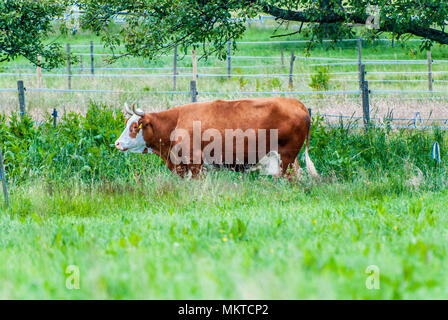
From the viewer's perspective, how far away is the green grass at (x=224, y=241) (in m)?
3.16

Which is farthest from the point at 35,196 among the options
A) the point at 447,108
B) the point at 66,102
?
the point at 447,108

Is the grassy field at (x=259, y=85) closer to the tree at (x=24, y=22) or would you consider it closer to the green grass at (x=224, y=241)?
the tree at (x=24, y=22)

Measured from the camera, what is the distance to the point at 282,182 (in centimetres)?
807

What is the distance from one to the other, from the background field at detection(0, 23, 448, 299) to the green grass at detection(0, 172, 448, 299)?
14mm

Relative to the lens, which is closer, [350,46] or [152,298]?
[152,298]

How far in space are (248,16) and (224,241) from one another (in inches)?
185

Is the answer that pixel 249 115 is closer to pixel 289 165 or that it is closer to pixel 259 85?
pixel 289 165

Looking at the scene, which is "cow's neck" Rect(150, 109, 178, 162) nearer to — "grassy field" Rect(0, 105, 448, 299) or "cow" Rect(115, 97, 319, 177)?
"cow" Rect(115, 97, 319, 177)

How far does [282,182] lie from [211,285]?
16.6 ft

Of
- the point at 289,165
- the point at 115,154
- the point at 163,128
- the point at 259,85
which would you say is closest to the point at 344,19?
the point at 289,165

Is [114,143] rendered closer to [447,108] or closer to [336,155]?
[336,155]

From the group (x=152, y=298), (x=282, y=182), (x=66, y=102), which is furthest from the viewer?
(x=66, y=102)

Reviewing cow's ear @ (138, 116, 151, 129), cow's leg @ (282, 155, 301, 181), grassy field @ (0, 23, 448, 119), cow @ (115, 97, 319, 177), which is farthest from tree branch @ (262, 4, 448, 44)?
cow's ear @ (138, 116, 151, 129)

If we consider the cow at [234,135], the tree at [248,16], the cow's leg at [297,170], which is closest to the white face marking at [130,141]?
the cow at [234,135]
